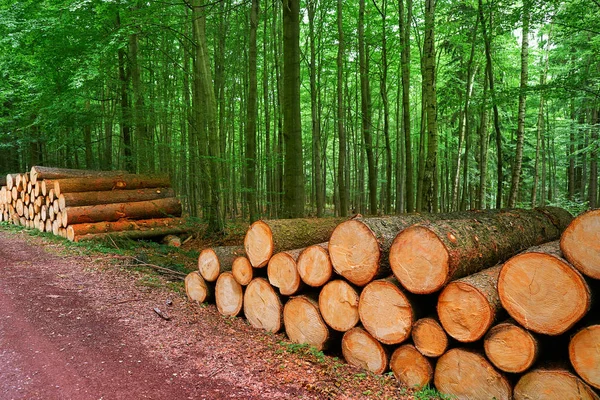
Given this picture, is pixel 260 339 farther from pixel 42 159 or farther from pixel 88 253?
pixel 42 159

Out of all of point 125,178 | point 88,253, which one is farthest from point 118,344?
point 125,178

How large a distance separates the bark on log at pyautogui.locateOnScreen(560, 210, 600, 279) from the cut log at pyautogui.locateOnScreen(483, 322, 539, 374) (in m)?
0.64

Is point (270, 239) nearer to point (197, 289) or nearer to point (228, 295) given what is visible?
point (228, 295)

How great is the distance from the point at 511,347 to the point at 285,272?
92.2 inches

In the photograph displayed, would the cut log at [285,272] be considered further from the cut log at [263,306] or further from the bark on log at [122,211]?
the bark on log at [122,211]

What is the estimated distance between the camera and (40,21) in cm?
991

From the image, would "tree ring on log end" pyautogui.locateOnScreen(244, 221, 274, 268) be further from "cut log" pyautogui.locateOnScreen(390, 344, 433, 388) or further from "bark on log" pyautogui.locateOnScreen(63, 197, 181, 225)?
"bark on log" pyautogui.locateOnScreen(63, 197, 181, 225)

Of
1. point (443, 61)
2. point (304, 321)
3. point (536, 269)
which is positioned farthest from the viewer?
point (443, 61)

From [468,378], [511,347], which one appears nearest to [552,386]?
[511,347]

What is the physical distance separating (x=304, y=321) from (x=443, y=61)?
17.5 meters

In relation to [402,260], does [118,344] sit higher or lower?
lower

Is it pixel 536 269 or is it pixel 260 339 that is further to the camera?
pixel 260 339

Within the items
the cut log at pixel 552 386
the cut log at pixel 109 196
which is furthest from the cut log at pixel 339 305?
the cut log at pixel 109 196

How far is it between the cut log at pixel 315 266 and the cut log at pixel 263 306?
58 centimetres
